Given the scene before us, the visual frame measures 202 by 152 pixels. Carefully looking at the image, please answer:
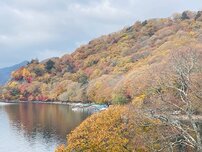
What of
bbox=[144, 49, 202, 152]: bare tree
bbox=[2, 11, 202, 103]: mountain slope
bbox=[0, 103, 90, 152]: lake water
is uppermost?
bbox=[2, 11, 202, 103]: mountain slope

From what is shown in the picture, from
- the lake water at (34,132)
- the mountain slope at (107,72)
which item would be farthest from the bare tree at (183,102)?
the mountain slope at (107,72)

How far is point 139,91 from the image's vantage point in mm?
89250

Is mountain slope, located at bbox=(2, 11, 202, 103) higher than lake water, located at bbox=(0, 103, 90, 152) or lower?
higher

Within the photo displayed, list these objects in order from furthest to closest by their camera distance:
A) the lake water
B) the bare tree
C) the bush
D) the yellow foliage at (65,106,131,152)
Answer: the bush < the lake water < the yellow foliage at (65,106,131,152) < the bare tree

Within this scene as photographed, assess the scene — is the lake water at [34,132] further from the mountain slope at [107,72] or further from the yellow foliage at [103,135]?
the yellow foliage at [103,135]

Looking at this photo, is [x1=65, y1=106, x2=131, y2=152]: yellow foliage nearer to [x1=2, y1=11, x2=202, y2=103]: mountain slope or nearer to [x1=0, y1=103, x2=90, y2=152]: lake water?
[x1=0, y1=103, x2=90, y2=152]: lake water

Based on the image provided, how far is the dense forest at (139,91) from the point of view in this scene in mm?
28672

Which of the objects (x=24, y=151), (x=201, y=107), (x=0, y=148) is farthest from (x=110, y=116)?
(x=0, y=148)

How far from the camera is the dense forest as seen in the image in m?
28.7

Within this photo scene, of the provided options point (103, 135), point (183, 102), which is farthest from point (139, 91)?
point (103, 135)

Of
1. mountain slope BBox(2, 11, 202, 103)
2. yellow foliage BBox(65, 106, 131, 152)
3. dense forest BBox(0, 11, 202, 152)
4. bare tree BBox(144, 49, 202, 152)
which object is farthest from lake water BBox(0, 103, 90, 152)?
yellow foliage BBox(65, 106, 131, 152)

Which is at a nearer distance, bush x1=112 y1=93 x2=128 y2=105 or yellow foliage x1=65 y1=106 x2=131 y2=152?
yellow foliage x1=65 y1=106 x2=131 y2=152

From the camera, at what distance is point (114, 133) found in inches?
1268

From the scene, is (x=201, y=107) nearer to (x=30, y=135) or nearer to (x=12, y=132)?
(x=30, y=135)
